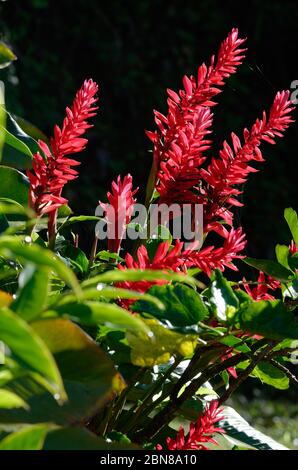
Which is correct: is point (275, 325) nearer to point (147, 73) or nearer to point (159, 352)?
point (159, 352)

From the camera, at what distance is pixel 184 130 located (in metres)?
1.01

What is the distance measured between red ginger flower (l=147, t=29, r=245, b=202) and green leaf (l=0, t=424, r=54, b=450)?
1.26 feet

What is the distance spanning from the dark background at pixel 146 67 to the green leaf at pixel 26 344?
166 inches

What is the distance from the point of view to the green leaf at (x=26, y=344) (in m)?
0.61

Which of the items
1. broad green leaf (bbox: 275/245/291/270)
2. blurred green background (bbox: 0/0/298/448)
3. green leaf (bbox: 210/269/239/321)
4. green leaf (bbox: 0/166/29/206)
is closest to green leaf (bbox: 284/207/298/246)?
broad green leaf (bbox: 275/245/291/270)

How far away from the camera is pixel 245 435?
107cm

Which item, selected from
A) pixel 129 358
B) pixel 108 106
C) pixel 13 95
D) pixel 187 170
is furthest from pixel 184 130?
pixel 108 106

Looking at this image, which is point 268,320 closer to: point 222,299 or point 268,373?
point 222,299

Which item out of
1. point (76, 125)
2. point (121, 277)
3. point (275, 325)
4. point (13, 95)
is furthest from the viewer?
point (13, 95)

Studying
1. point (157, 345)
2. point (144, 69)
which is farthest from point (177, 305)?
point (144, 69)

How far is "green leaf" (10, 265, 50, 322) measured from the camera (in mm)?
678

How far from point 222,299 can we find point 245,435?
10.7 inches

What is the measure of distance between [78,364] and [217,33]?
189 inches

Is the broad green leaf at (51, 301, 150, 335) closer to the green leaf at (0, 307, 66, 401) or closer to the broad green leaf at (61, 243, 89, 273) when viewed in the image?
the green leaf at (0, 307, 66, 401)
